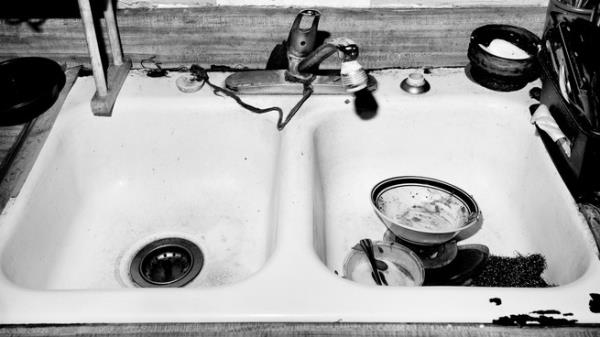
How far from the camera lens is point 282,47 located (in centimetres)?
131

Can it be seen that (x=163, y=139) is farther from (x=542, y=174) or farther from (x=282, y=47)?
(x=542, y=174)

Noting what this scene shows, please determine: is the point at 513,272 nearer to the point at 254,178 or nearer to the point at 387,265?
the point at 387,265

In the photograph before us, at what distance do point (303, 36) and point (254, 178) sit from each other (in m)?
0.35

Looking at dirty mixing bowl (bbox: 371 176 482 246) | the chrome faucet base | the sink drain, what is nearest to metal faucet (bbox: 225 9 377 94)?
the chrome faucet base

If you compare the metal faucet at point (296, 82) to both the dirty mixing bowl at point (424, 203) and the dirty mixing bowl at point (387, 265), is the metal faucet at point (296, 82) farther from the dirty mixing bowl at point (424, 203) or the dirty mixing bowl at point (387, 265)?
the dirty mixing bowl at point (387, 265)

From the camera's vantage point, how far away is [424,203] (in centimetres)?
125

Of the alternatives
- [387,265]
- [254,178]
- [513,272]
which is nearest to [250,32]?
[254,178]

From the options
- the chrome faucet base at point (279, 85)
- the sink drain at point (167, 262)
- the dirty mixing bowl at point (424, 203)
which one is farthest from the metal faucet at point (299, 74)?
the sink drain at point (167, 262)

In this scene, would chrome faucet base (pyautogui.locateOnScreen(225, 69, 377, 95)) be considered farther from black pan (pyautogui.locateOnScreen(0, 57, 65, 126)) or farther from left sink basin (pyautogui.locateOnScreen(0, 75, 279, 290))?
→ black pan (pyautogui.locateOnScreen(0, 57, 65, 126))

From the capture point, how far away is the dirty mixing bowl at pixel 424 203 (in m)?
1.21

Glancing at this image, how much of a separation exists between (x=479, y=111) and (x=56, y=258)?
0.94 meters

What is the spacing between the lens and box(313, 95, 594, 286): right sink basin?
1178 millimetres

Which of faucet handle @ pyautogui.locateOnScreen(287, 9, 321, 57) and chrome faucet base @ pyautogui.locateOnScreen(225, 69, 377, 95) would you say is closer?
faucet handle @ pyautogui.locateOnScreen(287, 9, 321, 57)

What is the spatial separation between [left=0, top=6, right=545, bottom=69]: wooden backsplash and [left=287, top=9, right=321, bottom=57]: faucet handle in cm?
15
